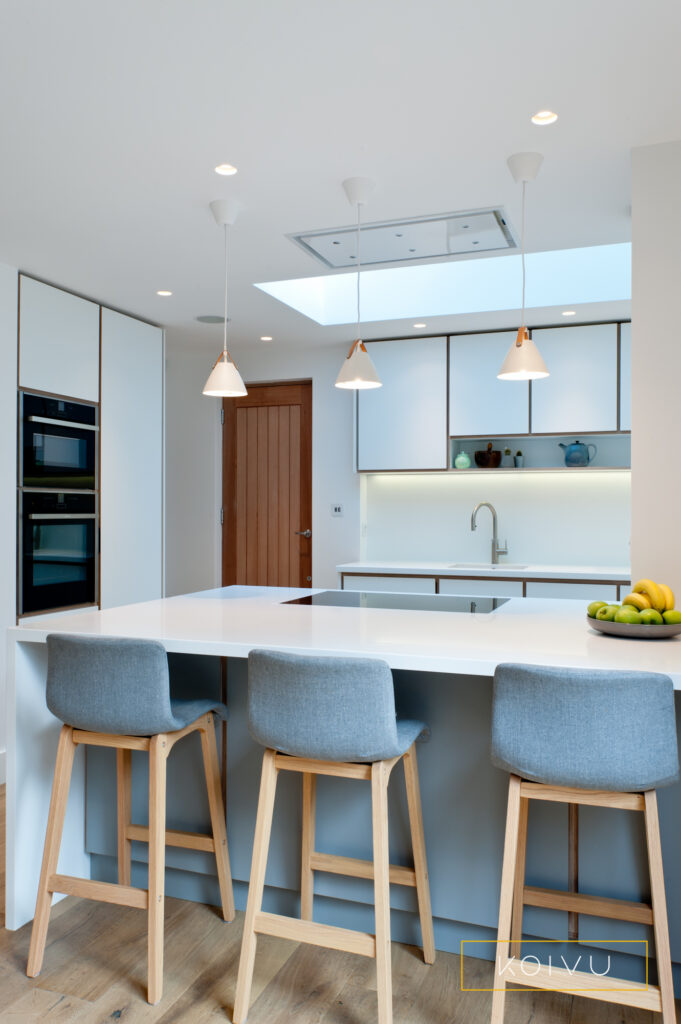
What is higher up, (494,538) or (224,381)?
(224,381)

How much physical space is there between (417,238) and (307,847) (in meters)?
2.50

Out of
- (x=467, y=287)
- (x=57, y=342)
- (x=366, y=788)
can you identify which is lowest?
(x=366, y=788)

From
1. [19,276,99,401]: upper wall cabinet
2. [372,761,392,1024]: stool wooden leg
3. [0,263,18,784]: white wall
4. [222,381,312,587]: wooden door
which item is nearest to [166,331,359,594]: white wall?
[222,381,312,587]: wooden door

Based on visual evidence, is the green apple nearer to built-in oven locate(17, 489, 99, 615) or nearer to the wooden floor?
the wooden floor

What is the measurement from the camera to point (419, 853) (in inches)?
83.6

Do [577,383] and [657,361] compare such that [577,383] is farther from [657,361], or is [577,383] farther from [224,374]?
[224,374]

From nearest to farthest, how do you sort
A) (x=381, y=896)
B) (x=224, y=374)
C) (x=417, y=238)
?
(x=381, y=896) → (x=224, y=374) → (x=417, y=238)

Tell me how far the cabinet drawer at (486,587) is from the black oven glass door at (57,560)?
2.19 metres

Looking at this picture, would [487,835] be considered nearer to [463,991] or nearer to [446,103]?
[463,991]

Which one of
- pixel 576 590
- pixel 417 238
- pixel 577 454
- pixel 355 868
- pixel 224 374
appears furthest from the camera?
pixel 577 454

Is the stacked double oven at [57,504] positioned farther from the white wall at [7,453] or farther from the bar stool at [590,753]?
the bar stool at [590,753]

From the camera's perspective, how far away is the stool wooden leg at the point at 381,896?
180 centimetres

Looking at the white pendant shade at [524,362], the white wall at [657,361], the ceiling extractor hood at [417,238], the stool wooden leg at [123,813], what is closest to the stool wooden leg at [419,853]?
the stool wooden leg at [123,813]

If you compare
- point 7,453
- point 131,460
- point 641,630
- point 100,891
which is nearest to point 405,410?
point 131,460
